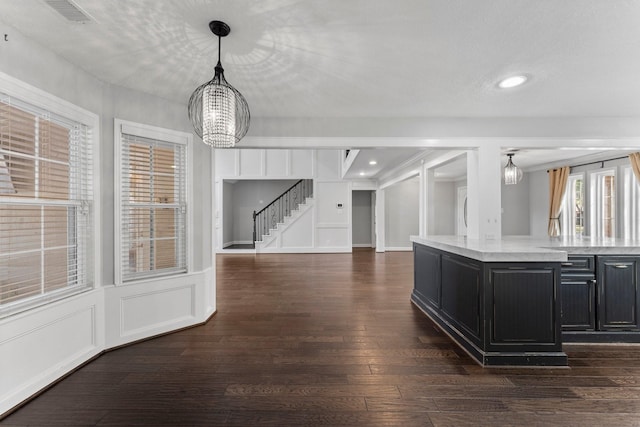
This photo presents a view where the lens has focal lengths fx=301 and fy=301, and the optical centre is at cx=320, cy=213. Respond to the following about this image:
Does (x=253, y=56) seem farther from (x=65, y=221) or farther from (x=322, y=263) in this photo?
(x=322, y=263)

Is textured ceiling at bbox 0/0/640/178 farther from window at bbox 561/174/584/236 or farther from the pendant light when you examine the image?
window at bbox 561/174/584/236

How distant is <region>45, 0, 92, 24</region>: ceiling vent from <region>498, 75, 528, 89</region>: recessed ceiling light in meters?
3.33

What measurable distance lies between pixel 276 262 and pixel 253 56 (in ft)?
20.3

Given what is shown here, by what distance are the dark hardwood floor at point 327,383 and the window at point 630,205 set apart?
13.7ft

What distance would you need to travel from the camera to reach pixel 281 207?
34.9 ft

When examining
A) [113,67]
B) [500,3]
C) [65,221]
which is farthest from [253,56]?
[65,221]

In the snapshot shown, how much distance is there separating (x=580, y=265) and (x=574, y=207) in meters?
5.49

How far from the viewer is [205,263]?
11.8ft

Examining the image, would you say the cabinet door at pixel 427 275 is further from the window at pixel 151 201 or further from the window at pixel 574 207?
the window at pixel 574 207

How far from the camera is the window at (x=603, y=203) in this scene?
6137mm

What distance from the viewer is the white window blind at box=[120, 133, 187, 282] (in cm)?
302

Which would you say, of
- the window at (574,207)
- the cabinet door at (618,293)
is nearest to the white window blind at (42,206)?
the cabinet door at (618,293)

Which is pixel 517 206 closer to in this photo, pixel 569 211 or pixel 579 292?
pixel 569 211

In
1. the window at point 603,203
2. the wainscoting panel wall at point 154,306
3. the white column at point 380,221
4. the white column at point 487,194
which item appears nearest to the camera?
the wainscoting panel wall at point 154,306
